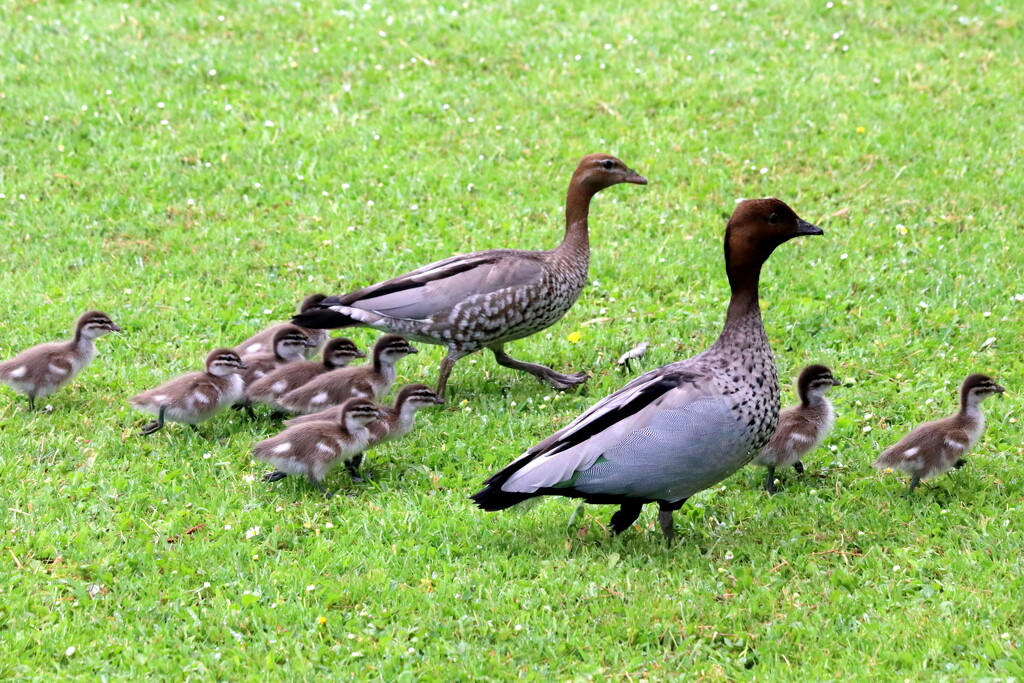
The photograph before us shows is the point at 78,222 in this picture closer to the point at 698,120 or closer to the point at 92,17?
the point at 92,17

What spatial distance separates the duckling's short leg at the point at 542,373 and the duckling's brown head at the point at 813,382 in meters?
1.84

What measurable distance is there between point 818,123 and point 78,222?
7.59 m

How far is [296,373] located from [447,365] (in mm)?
1133

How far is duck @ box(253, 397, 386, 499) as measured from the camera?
22.6 ft

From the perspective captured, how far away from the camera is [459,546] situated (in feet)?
21.2

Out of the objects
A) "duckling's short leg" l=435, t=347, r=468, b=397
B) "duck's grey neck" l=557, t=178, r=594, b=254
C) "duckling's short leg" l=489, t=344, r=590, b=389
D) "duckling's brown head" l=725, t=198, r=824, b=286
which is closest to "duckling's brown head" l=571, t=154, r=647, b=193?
"duck's grey neck" l=557, t=178, r=594, b=254

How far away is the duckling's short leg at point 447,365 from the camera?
338 inches

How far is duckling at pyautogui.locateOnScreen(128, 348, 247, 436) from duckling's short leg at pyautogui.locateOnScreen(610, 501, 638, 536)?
2.80 m

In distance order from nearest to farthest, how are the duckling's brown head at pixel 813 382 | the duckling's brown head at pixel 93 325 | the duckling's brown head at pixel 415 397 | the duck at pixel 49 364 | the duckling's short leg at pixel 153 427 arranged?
the duckling's brown head at pixel 813 382
the duckling's brown head at pixel 415 397
the duckling's short leg at pixel 153 427
the duck at pixel 49 364
the duckling's brown head at pixel 93 325

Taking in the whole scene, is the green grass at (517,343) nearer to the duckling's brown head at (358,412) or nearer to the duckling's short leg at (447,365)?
the duckling's short leg at (447,365)

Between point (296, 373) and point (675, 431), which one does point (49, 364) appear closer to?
point (296, 373)

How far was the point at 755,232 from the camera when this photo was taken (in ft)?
21.1

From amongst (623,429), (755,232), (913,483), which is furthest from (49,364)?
(913,483)

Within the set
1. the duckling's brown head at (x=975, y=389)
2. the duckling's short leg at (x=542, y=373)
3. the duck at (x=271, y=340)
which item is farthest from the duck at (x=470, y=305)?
the duckling's brown head at (x=975, y=389)
